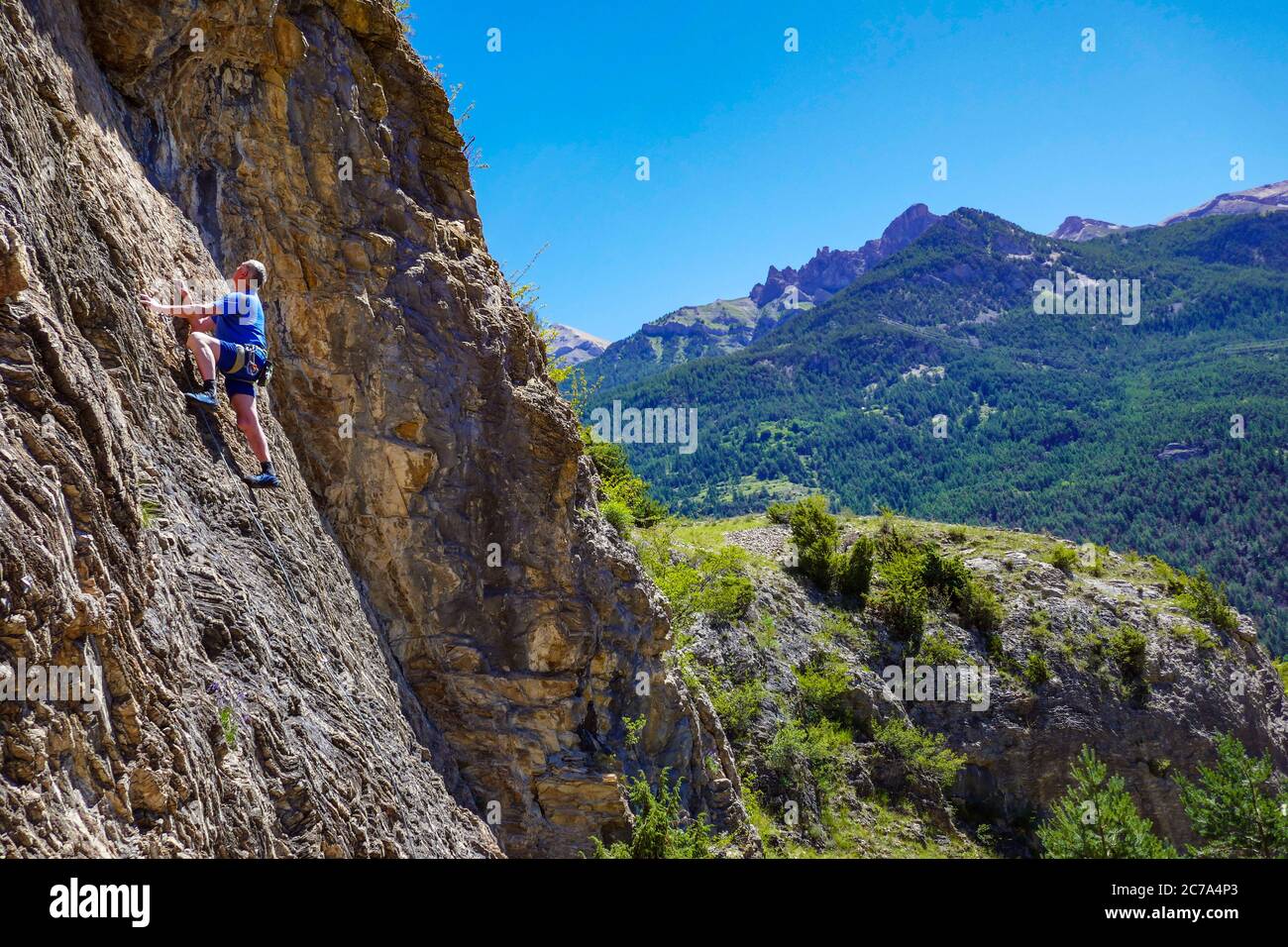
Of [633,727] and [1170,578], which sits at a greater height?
[1170,578]

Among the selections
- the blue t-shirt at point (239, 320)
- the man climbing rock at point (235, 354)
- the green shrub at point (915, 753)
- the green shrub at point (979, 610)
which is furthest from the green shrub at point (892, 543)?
the blue t-shirt at point (239, 320)

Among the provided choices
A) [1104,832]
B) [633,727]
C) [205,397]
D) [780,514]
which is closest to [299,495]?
[205,397]

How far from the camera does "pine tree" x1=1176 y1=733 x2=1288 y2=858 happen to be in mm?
19859

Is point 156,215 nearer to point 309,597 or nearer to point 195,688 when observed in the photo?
point 309,597

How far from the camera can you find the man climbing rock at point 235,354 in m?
7.96

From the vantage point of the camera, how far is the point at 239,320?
27.2ft

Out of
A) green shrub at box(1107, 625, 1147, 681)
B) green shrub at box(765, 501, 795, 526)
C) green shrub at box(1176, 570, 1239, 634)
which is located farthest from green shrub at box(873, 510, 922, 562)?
green shrub at box(1176, 570, 1239, 634)

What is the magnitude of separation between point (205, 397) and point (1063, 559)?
1343 inches

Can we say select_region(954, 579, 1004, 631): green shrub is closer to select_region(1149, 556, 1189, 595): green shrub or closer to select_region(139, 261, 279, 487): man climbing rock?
select_region(1149, 556, 1189, 595): green shrub

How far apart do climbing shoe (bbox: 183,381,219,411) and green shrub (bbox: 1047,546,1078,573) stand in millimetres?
33486

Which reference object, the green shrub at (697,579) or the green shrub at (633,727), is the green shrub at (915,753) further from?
the green shrub at (633,727)

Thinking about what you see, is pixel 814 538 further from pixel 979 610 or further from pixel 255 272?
pixel 255 272

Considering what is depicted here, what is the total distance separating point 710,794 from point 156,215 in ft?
43.9

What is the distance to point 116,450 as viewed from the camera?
6098mm
